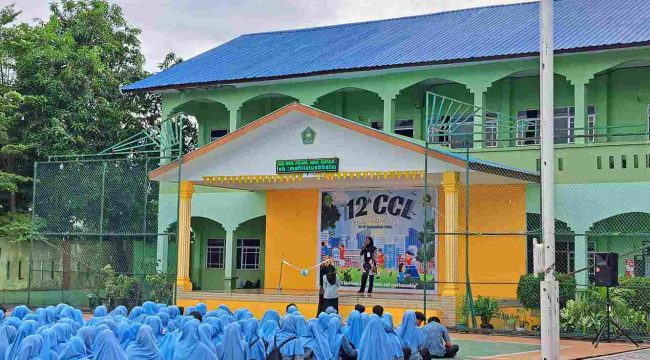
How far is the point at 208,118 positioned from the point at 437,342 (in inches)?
746

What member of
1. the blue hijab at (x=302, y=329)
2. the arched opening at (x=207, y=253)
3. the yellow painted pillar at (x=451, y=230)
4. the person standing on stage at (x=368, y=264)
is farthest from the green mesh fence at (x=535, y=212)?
the arched opening at (x=207, y=253)

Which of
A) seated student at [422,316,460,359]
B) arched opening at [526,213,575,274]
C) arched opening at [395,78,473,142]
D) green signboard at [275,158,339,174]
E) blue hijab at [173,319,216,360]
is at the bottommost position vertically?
seated student at [422,316,460,359]

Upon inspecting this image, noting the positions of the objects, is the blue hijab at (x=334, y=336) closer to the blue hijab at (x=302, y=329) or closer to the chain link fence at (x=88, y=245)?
the blue hijab at (x=302, y=329)

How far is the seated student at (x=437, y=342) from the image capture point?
52.0 ft

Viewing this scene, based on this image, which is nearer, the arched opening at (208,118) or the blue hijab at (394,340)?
the blue hijab at (394,340)

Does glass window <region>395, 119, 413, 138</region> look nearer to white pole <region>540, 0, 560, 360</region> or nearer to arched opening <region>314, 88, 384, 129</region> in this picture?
arched opening <region>314, 88, 384, 129</region>

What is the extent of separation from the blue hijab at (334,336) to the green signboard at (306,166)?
9120 millimetres

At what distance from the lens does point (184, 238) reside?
81.9 ft

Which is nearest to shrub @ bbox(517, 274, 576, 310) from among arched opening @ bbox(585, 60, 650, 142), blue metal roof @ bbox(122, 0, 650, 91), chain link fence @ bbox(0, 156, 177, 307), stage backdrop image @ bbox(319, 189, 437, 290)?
stage backdrop image @ bbox(319, 189, 437, 290)

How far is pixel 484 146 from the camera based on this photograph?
26.5 metres

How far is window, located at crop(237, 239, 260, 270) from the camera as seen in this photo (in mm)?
31062

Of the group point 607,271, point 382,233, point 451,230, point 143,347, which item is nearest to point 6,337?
point 143,347

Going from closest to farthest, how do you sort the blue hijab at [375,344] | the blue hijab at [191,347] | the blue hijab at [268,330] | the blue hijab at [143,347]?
1. the blue hijab at [143,347]
2. the blue hijab at [191,347]
3. the blue hijab at [375,344]
4. the blue hijab at [268,330]

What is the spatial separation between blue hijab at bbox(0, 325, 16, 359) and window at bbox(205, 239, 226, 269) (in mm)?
19618
